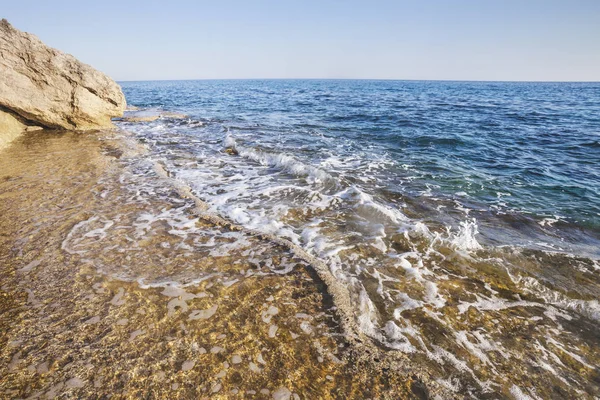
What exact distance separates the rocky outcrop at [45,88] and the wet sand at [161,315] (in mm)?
7983

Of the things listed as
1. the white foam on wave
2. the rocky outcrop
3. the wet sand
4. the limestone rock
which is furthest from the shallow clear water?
the limestone rock

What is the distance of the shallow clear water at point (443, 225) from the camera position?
3.08 m

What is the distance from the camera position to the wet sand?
239 cm

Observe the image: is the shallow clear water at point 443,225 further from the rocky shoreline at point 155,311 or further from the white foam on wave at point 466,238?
the rocky shoreline at point 155,311

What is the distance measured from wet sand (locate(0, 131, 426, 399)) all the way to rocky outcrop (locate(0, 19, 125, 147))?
7.98 metres

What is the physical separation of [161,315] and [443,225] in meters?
4.86

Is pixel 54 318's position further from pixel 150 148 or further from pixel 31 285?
pixel 150 148

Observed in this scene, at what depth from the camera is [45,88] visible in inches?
438

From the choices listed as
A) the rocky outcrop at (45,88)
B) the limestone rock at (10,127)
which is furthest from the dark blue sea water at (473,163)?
the limestone rock at (10,127)

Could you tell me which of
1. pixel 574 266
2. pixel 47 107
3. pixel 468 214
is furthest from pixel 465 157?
pixel 47 107

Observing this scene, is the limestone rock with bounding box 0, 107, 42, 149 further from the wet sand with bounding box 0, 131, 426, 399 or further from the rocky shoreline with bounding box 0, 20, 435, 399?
the wet sand with bounding box 0, 131, 426, 399

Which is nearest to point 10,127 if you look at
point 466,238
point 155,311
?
point 155,311

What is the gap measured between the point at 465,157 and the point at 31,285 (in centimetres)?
1153

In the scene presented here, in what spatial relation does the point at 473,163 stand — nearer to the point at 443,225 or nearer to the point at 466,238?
the point at 443,225
